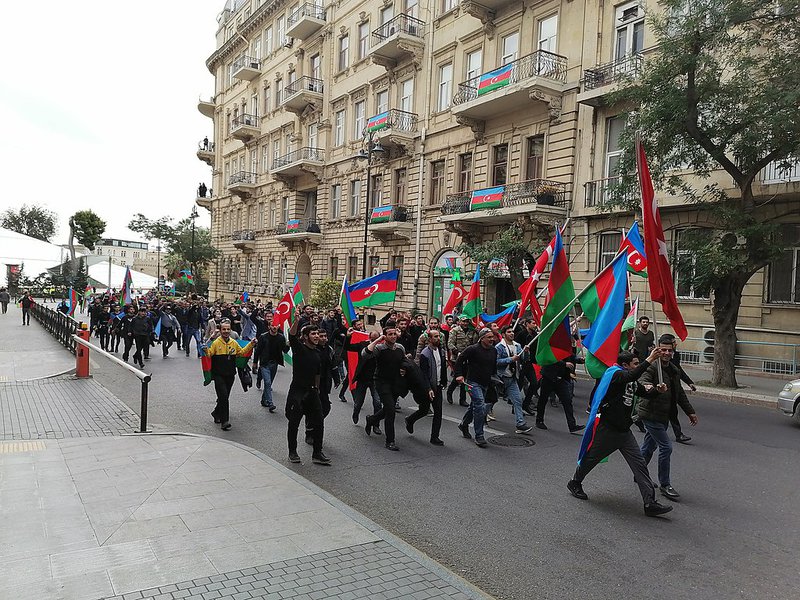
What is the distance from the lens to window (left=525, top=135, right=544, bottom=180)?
2319 centimetres

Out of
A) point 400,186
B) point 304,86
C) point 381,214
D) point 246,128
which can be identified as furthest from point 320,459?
point 246,128

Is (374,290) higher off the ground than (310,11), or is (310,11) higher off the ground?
(310,11)

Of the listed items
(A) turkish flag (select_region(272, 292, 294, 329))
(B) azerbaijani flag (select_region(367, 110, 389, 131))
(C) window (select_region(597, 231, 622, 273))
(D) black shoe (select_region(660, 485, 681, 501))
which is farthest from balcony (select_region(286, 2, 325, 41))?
(D) black shoe (select_region(660, 485, 681, 501))

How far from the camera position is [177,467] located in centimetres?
684

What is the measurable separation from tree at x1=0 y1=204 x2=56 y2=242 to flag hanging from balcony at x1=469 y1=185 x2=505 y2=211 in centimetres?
9384

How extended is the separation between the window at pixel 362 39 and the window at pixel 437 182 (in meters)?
9.74

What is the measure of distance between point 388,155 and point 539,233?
11882 millimetres

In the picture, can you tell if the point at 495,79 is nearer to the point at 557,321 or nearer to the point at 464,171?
the point at 464,171

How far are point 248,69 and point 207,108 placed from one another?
47.1 feet

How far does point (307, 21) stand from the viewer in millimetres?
37000

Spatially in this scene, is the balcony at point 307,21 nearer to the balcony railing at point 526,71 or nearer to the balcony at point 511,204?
the balcony railing at point 526,71

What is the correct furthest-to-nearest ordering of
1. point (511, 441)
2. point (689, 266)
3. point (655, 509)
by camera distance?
1. point (689, 266)
2. point (511, 441)
3. point (655, 509)

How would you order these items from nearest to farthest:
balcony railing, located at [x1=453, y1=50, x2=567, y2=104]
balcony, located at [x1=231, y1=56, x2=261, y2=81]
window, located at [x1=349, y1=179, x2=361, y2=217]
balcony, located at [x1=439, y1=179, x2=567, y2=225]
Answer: balcony, located at [x1=439, y1=179, x2=567, y2=225] → balcony railing, located at [x1=453, y1=50, x2=567, y2=104] → window, located at [x1=349, y1=179, x2=361, y2=217] → balcony, located at [x1=231, y1=56, x2=261, y2=81]

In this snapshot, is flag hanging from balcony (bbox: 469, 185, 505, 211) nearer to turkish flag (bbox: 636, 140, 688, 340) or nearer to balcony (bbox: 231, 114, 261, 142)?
turkish flag (bbox: 636, 140, 688, 340)
